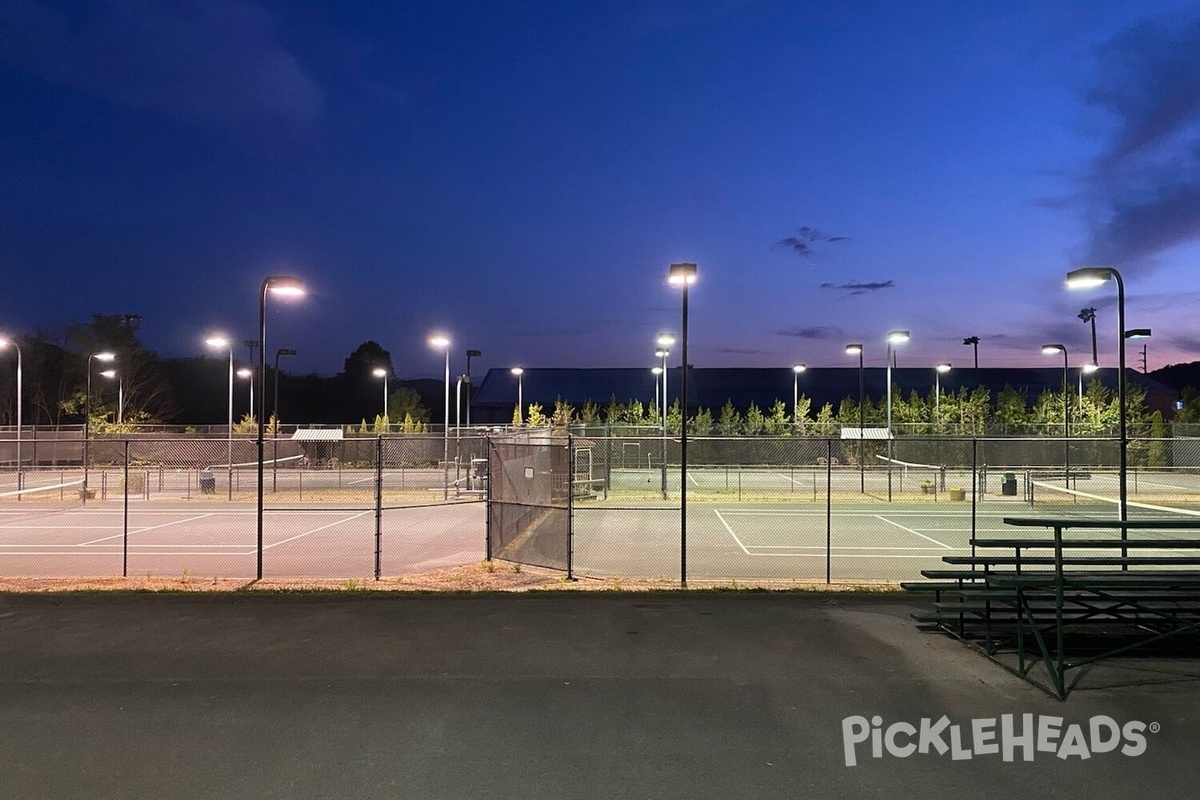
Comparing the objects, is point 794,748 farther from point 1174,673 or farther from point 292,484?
point 292,484

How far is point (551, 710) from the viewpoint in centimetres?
652

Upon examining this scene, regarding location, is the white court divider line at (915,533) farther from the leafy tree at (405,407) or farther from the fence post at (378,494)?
the leafy tree at (405,407)

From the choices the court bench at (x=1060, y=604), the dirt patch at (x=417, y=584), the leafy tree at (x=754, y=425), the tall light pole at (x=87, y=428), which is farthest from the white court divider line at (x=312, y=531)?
the leafy tree at (x=754, y=425)

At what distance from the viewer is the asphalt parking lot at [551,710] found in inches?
208

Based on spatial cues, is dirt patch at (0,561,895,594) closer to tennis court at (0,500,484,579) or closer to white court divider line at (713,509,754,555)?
tennis court at (0,500,484,579)

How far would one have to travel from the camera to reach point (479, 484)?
31500 mm

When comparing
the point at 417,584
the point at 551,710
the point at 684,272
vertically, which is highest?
the point at 684,272

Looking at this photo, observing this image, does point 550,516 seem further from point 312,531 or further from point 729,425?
point 729,425

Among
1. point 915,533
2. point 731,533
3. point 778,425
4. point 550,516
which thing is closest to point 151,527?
point 550,516

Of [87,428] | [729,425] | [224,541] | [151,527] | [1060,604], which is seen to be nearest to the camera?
[1060,604]

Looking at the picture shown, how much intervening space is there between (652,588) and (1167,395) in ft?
291

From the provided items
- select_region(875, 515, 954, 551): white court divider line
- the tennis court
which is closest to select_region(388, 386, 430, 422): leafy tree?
the tennis court

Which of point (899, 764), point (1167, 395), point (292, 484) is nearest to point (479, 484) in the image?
point (292, 484)

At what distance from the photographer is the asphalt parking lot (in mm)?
5281
